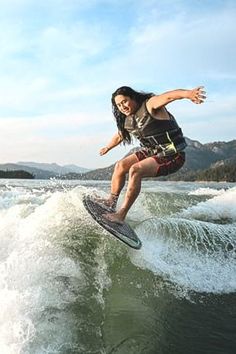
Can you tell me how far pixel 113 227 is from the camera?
7707mm

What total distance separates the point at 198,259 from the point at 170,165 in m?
2.26

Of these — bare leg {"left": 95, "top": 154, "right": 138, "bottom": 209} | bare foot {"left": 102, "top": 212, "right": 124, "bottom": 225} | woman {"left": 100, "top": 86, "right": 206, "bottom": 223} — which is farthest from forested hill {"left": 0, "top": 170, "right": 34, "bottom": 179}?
bare foot {"left": 102, "top": 212, "right": 124, "bottom": 225}

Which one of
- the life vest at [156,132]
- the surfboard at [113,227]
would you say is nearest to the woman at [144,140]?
the life vest at [156,132]

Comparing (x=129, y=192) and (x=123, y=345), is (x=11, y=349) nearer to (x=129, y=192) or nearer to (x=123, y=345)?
(x=123, y=345)

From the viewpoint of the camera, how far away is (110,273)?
26.1 feet

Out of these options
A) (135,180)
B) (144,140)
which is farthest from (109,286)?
(144,140)

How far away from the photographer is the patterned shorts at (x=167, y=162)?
313 inches

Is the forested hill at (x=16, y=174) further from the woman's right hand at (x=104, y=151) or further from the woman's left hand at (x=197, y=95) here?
the woman's left hand at (x=197, y=95)

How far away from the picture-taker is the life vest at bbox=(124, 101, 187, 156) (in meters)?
7.80

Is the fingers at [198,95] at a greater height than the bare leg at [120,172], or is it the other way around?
the fingers at [198,95]

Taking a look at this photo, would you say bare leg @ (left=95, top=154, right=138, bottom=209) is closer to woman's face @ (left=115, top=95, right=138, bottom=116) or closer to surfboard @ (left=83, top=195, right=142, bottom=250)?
surfboard @ (left=83, top=195, right=142, bottom=250)

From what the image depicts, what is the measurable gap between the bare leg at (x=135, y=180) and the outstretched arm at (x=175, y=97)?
0.90 meters

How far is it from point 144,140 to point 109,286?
2.47 metres

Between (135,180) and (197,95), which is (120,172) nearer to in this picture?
(135,180)
